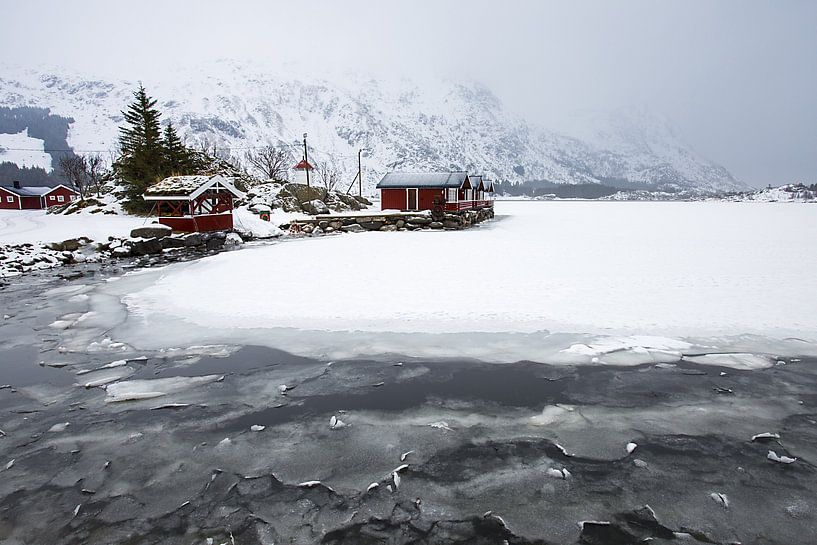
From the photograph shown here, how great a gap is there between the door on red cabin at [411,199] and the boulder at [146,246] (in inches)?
1095

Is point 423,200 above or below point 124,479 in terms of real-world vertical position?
above

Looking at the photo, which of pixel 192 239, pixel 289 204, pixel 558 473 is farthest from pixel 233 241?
pixel 558 473

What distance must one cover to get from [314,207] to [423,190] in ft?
41.0

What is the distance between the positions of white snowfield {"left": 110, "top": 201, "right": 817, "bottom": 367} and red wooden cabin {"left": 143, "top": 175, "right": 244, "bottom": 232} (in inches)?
453

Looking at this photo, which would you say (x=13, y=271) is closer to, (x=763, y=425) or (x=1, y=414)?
(x=1, y=414)

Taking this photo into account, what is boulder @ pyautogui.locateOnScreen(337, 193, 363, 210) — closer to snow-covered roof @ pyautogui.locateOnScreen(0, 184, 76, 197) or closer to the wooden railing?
the wooden railing

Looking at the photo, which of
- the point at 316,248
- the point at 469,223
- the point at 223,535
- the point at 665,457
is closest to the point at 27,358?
the point at 223,535

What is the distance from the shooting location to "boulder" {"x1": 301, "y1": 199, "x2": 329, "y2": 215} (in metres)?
49.2

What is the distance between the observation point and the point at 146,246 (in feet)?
82.9

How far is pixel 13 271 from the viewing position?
61.8ft

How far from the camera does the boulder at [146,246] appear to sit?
24953 mm

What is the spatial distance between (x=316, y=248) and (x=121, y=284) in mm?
10821

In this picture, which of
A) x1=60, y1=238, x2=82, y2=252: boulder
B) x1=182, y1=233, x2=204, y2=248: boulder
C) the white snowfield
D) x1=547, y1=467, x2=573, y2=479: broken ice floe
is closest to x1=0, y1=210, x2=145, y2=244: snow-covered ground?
x1=60, y1=238, x2=82, y2=252: boulder

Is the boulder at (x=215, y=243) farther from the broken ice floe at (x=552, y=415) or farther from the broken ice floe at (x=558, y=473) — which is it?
the broken ice floe at (x=558, y=473)
